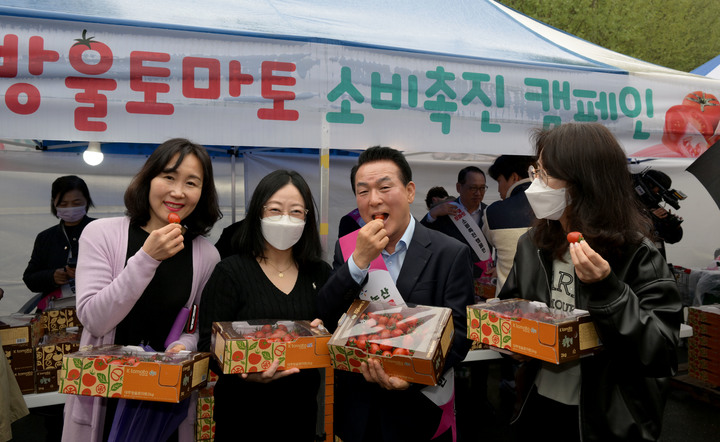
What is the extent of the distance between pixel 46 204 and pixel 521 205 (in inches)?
218

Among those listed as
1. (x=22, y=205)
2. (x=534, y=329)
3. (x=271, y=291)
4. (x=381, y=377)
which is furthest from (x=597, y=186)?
(x=22, y=205)

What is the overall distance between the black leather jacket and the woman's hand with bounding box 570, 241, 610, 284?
0.12ft

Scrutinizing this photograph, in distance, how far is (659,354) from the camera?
1.59 metres

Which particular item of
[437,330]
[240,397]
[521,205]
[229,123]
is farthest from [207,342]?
[521,205]

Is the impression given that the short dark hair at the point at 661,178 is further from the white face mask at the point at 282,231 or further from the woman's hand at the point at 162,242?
the woman's hand at the point at 162,242

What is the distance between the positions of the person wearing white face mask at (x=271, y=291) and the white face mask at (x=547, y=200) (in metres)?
1.02

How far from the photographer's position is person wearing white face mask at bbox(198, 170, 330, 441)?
2070 mm

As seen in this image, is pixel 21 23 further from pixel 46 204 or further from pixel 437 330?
pixel 46 204

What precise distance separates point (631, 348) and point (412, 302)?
83cm

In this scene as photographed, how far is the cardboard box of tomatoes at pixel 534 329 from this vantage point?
165 centimetres

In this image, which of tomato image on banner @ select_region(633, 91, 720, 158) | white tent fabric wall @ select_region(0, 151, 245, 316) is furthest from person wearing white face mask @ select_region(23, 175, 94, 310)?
tomato image on banner @ select_region(633, 91, 720, 158)

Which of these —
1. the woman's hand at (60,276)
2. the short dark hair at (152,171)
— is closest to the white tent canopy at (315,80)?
the short dark hair at (152,171)

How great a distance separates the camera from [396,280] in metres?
2.11

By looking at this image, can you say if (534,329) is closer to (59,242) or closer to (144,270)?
(144,270)
